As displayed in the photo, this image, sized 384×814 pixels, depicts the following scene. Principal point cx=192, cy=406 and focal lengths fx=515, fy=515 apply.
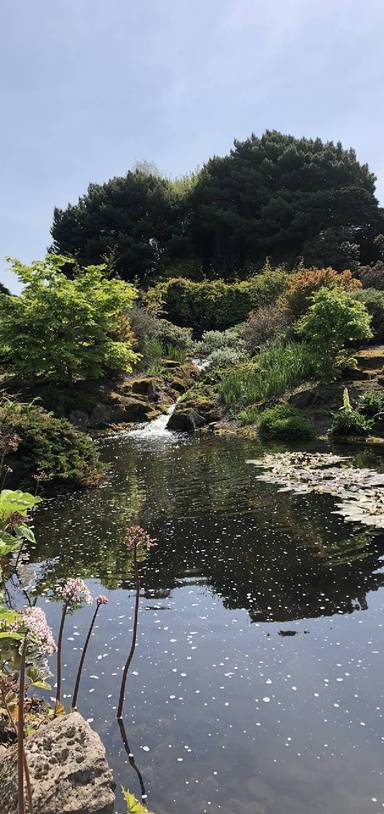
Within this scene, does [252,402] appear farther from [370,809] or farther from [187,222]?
[187,222]

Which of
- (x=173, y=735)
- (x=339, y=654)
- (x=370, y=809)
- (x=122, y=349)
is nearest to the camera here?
(x=370, y=809)

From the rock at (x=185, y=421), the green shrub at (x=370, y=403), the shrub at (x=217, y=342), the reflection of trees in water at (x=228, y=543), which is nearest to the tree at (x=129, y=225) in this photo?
the shrub at (x=217, y=342)

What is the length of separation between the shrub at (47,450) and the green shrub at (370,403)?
6681 mm

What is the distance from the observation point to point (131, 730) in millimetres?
2789

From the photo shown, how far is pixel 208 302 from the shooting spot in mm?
25688

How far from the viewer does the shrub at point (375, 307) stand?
15.7 m

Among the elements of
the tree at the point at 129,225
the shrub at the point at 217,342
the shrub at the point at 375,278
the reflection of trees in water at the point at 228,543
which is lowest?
the reflection of trees in water at the point at 228,543

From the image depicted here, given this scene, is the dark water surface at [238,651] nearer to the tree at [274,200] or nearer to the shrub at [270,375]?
the shrub at [270,375]

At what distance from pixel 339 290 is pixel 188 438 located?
612 centimetres

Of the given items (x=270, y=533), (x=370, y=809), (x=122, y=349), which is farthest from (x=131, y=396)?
(x=370, y=809)

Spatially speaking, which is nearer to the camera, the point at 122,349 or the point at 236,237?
the point at 122,349

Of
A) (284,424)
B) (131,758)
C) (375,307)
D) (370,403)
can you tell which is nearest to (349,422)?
(370,403)

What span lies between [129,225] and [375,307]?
76.6 feet

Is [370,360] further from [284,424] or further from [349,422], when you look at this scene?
[284,424]
